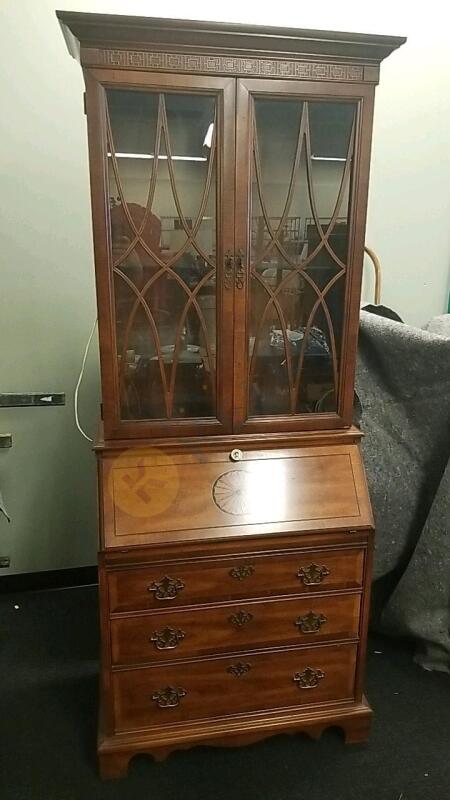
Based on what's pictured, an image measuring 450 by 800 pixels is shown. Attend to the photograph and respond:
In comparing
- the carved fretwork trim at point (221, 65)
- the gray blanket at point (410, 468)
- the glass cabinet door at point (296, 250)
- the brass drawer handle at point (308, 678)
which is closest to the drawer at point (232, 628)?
the brass drawer handle at point (308, 678)

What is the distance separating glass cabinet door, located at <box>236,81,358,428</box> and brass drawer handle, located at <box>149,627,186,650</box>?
604 mm

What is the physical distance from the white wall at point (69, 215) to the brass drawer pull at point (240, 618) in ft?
3.22

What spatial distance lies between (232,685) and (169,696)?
7.0 inches

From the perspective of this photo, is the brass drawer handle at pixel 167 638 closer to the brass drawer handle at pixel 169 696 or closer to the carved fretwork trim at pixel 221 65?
the brass drawer handle at pixel 169 696

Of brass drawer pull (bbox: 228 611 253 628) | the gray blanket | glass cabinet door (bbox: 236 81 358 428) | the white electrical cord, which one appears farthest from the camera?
the white electrical cord

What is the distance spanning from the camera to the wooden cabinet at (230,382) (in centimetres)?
140

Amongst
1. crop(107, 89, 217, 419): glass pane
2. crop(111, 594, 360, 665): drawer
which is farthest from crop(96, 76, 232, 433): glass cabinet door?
crop(111, 594, 360, 665): drawer

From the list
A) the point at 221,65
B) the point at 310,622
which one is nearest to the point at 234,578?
the point at 310,622

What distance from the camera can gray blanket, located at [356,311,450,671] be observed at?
74.7 inches

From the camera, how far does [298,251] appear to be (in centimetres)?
156

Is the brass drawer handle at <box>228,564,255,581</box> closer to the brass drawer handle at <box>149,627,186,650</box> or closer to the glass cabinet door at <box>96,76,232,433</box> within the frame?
the brass drawer handle at <box>149,627,186,650</box>

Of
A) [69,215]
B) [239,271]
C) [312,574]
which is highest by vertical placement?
[69,215]

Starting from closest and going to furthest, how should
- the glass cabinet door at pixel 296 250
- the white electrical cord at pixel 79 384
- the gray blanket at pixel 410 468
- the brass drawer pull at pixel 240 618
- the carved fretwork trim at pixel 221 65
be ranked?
the carved fretwork trim at pixel 221 65 → the glass cabinet door at pixel 296 250 → the brass drawer pull at pixel 240 618 → the gray blanket at pixel 410 468 → the white electrical cord at pixel 79 384

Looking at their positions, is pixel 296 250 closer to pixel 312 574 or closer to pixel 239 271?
pixel 239 271
